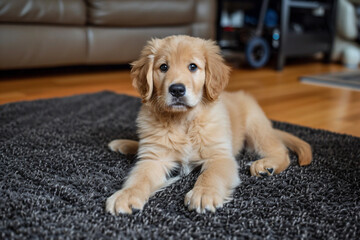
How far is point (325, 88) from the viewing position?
3.52 meters

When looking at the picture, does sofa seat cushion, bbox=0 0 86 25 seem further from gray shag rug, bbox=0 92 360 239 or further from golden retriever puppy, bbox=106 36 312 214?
golden retriever puppy, bbox=106 36 312 214

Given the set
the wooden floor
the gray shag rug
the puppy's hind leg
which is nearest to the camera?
the gray shag rug

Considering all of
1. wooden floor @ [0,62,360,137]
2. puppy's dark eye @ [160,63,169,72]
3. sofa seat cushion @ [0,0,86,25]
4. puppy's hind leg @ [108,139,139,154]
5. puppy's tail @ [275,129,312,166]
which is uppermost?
sofa seat cushion @ [0,0,86,25]

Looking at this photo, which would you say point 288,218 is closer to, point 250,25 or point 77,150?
point 77,150

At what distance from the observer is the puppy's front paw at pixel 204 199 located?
1121mm

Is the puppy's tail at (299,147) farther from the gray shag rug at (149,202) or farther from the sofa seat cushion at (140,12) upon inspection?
the sofa seat cushion at (140,12)

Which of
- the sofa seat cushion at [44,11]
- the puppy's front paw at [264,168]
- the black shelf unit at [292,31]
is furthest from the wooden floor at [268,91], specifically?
the puppy's front paw at [264,168]

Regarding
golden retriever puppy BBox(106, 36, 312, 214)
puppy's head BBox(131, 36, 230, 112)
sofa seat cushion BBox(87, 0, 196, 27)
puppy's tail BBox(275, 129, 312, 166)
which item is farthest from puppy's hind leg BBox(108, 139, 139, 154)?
sofa seat cushion BBox(87, 0, 196, 27)

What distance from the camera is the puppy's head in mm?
1393

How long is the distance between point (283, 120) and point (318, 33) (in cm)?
303

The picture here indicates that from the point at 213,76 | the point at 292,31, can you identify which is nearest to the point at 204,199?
the point at 213,76

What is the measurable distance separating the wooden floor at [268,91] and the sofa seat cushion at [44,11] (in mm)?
536

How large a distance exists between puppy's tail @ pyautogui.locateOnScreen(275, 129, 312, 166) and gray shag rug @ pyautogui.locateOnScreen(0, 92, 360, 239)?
0.03 m

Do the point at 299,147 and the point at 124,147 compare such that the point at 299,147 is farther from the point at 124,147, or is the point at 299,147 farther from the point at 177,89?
the point at 124,147
